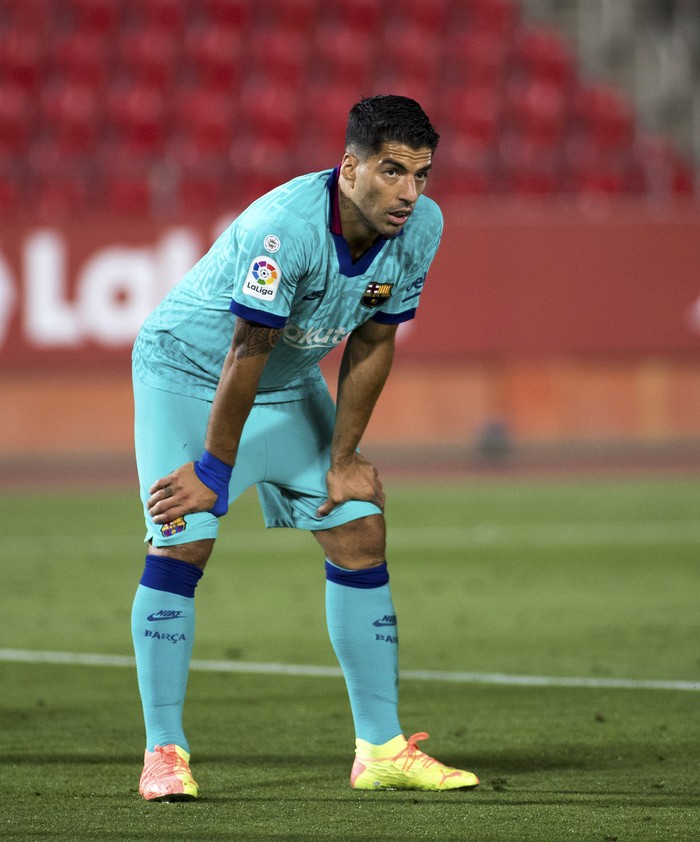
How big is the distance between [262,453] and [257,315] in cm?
53

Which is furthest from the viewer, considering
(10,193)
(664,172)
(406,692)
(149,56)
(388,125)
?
(149,56)

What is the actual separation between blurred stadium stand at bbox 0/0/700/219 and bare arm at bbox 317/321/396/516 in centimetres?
1164

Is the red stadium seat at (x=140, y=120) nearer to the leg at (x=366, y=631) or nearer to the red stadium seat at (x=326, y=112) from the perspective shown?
the red stadium seat at (x=326, y=112)

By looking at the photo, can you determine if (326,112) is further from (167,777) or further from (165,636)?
(167,777)

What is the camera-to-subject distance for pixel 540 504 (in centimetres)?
1298

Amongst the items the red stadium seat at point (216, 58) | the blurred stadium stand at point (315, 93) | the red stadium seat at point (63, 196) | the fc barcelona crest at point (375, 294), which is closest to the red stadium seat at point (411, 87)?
the blurred stadium stand at point (315, 93)

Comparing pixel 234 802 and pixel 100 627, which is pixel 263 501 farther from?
pixel 100 627

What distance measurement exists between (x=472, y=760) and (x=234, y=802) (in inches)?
36.4

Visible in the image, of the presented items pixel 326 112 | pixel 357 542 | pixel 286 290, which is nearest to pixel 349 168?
pixel 286 290

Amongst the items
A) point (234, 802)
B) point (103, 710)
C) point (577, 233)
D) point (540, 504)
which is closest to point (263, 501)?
point (234, 802)

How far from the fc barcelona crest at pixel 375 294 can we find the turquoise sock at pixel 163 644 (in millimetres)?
887

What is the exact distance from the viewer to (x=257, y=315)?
389 cm

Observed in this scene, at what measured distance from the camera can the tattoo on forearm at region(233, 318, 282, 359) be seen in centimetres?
394

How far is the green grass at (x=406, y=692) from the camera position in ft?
12.4
